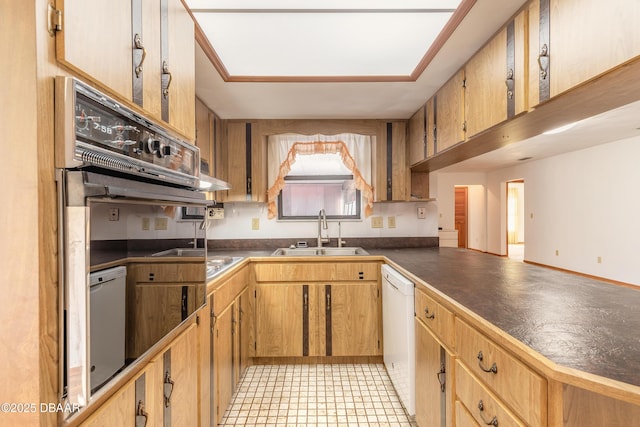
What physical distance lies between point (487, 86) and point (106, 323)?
1.83m

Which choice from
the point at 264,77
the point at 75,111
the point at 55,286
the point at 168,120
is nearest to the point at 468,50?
the point at 264,77

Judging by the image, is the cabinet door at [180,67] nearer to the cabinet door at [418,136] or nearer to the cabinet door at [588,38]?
the cabinet door at [588,38]

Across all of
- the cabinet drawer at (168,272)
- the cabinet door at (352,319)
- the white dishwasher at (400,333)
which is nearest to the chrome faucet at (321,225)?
the cabinet door at (352,319)

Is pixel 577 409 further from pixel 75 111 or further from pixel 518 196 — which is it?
pixel 518 196

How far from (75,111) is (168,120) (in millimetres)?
559

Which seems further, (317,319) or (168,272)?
(317,319)

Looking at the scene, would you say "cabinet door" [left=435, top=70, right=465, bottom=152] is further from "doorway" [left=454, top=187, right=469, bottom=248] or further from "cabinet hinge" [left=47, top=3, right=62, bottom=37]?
"doorway" [left=454, top=187, right=469, bottom=248]

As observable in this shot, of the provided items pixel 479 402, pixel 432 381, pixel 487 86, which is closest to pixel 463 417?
pixel 479 402

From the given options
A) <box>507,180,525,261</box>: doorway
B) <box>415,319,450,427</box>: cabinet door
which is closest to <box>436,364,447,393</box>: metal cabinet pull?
<box>415,319,450,427</box>: cabinet door

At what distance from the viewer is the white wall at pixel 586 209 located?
481 cm

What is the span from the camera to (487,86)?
163 cm

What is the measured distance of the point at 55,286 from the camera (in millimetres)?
619

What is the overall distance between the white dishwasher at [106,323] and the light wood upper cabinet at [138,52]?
0.46m

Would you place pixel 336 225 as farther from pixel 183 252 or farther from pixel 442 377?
pixel 183 252
